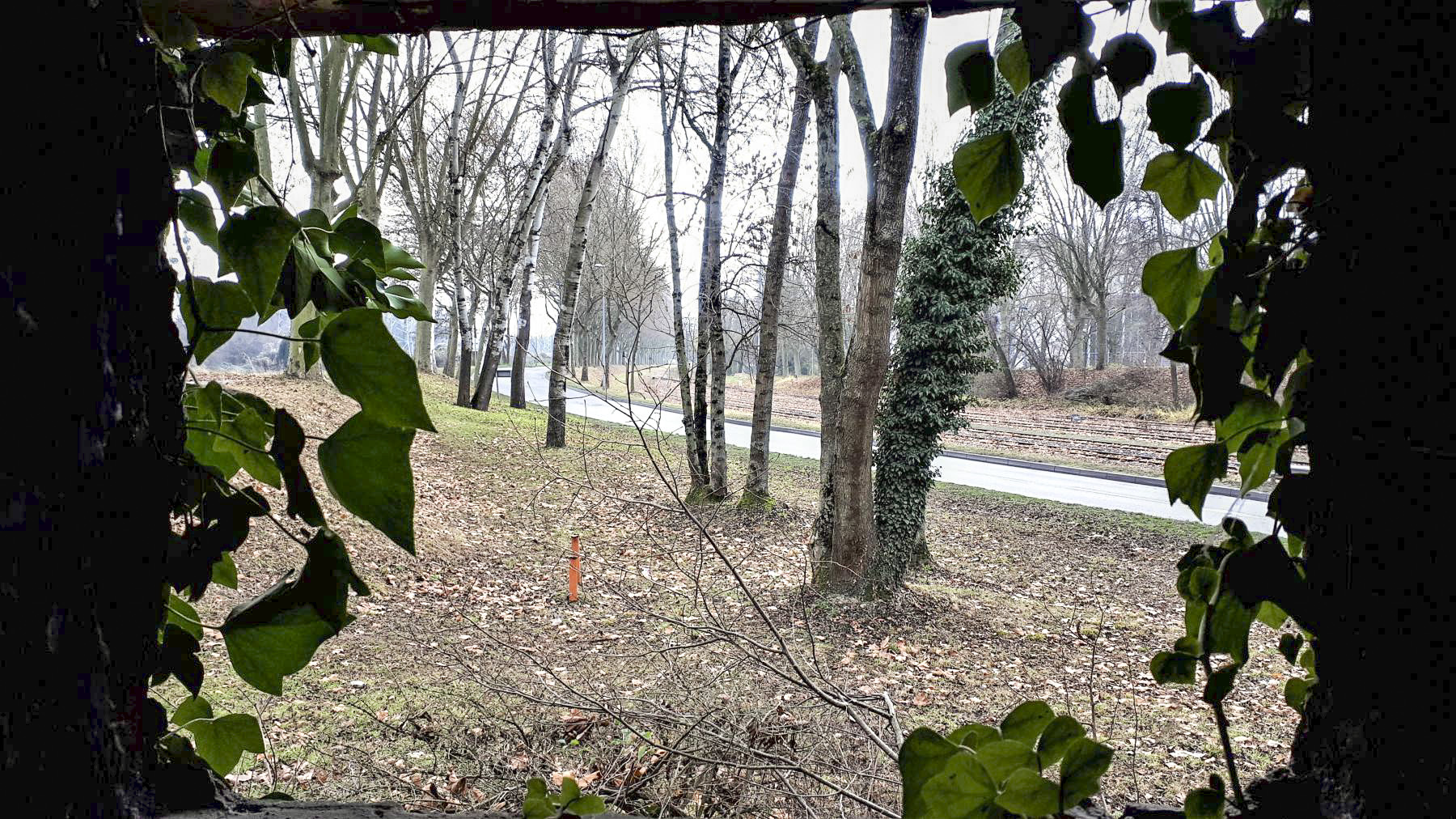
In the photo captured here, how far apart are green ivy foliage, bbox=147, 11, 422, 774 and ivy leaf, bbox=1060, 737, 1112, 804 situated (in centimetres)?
39

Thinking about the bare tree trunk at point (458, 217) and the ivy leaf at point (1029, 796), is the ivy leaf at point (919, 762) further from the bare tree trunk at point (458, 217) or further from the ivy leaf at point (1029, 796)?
the bare tree trunk at point (458, 217)

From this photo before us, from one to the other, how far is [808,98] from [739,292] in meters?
2.68

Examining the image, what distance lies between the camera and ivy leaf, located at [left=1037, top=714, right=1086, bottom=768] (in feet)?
1.59

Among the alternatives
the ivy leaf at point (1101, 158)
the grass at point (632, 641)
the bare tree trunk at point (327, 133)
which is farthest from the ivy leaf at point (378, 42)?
the bare tree trunk at point (327, 133)

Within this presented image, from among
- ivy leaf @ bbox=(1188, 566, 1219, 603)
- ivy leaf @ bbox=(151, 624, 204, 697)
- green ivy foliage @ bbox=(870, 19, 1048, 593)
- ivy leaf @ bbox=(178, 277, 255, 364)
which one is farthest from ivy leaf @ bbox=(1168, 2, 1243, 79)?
green ivy foliage @ bbox=(870, 19, 1048, 593)

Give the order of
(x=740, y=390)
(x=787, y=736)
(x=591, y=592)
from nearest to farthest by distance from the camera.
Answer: (x=787, y=736) < (x=591, y=592) < (x=740, y=390)

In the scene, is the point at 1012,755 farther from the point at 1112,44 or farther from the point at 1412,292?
the point at 1112,44

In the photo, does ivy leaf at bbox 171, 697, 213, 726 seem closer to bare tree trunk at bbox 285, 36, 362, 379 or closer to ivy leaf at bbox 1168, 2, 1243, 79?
ivy leaf at bbox 1168, 2, 1243, 79

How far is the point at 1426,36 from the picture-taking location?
397 mm

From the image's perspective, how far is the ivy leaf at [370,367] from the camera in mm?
426

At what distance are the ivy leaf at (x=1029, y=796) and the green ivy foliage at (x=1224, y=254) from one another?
1.3 inches

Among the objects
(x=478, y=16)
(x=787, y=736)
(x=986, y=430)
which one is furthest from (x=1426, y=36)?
(x=986, y=430)

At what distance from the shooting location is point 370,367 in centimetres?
43

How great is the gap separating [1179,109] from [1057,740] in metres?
0.45
